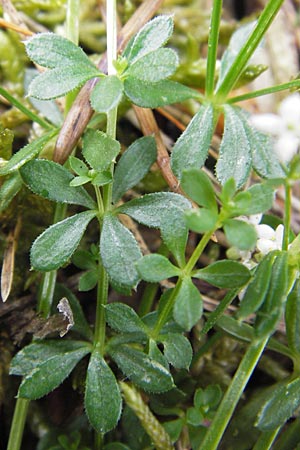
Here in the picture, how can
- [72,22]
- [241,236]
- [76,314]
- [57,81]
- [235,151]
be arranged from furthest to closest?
[72,22]
[76,314]
[235,151]
[57,81]
[241,236]

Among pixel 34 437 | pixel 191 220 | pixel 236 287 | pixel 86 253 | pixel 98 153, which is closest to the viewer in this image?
pixel 191 220

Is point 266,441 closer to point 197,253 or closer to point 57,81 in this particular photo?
point 197,253

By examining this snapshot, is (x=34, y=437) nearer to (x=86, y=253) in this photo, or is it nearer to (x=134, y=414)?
(x=134, y=414)

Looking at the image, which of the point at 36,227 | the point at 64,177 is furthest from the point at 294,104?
the point at 36,227

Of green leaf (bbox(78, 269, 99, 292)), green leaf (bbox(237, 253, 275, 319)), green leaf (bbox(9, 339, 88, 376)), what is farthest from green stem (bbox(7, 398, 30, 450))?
green leaf (bbox(237, 253, 275, 319))

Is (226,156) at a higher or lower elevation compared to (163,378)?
higher

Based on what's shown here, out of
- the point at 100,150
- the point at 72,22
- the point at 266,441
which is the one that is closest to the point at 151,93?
the point at 100,150
